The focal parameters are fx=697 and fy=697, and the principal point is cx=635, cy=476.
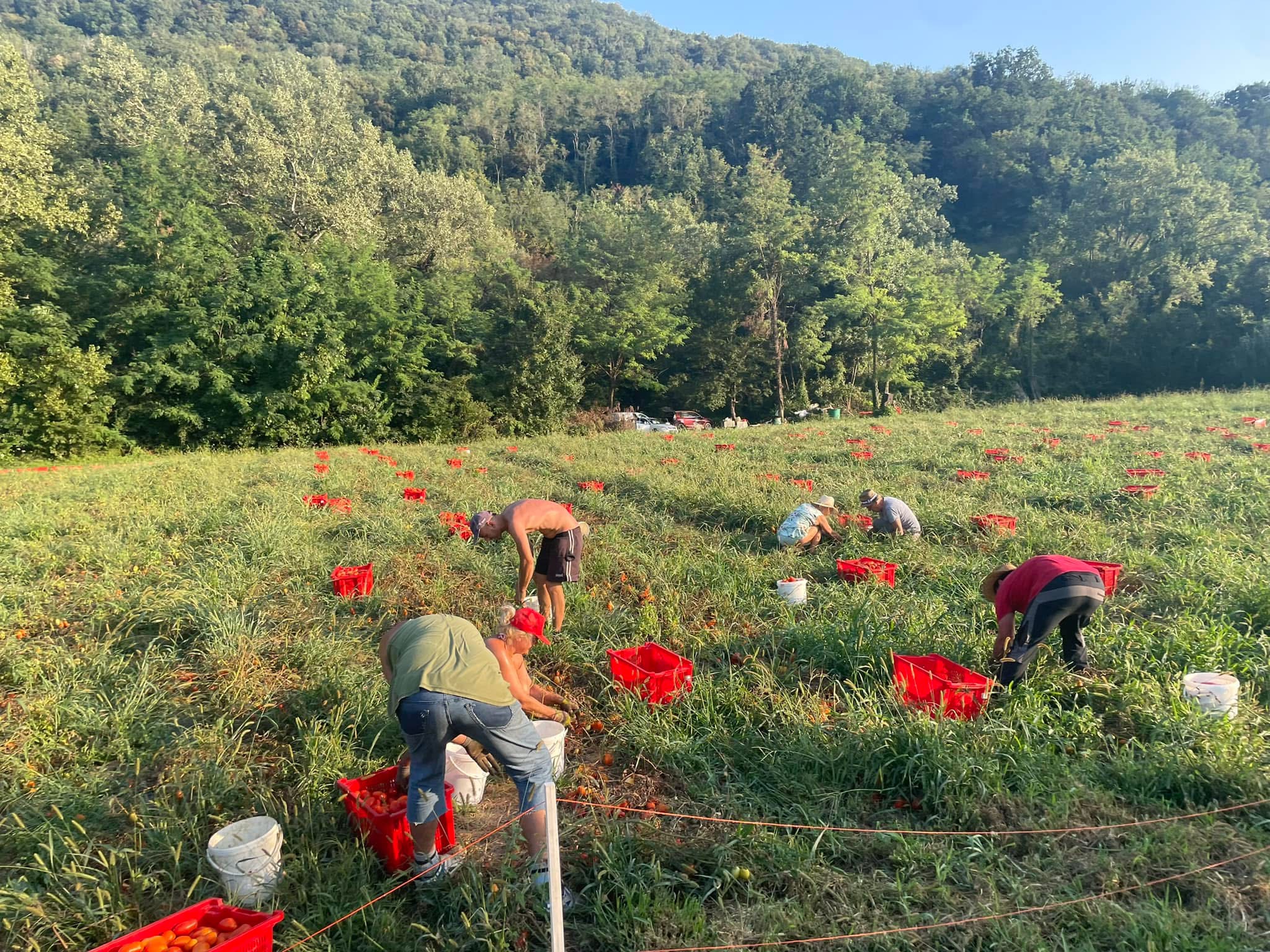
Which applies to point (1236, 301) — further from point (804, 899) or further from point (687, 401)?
point (804, 899)

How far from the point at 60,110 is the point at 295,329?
1524 centimetres

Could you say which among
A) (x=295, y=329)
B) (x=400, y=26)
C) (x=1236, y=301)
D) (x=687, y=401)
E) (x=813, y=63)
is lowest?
(x=687, y=401)

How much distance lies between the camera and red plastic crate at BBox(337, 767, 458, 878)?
3.14m

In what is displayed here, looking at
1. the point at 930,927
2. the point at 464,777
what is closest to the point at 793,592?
the point at 464,777

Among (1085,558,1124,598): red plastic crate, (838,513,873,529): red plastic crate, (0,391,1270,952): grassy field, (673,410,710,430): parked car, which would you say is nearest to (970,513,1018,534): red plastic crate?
(0,391,1270,952): grassy field

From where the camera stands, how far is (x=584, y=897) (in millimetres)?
3010

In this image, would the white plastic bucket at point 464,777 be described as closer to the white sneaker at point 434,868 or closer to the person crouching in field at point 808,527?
the white sneaker at point 434,868

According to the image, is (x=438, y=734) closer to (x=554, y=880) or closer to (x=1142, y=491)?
(x=554, y=880)

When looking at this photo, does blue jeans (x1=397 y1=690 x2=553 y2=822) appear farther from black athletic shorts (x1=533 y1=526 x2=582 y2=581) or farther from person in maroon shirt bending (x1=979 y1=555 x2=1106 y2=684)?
person in maroon shirt bending (x1=979 y1=555 x2=1106 y2=684)

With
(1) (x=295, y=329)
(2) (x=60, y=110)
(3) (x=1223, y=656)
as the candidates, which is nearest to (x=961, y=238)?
(1) (x=295, y=329)

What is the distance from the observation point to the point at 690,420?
3030 centimetres

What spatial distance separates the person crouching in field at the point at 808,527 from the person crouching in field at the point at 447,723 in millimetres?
4573

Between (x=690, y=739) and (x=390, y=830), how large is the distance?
1640 millimetres

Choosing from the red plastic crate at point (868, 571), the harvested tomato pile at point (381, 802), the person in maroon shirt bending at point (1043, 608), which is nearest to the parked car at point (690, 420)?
the red plastic crate at point (868, 571)
